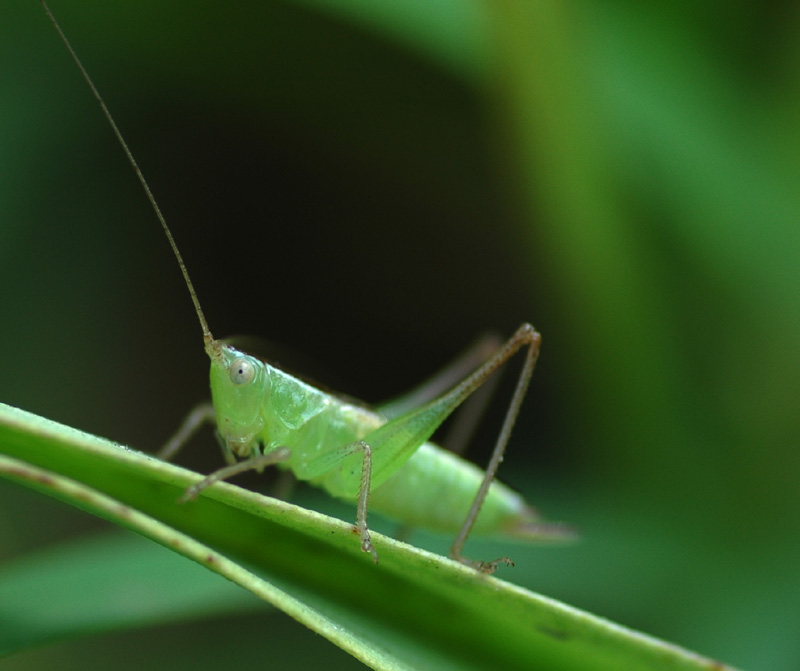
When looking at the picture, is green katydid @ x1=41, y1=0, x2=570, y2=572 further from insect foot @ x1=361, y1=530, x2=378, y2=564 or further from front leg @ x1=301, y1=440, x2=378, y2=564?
insect foot @ x1=361, y1=530, x2=378, y2=564

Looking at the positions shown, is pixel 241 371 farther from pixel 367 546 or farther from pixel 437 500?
pixel 367 546

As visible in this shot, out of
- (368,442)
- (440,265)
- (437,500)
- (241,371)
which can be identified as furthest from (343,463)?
(440,265)

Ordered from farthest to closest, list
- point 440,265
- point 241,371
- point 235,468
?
point 440,265, point 241,371, point 235,468

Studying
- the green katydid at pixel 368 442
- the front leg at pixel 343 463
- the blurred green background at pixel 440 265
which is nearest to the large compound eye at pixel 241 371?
the green katydid at pixel 368 442

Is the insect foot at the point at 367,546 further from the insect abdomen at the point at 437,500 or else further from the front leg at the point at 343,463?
the insect abdomen at the point at 437,500

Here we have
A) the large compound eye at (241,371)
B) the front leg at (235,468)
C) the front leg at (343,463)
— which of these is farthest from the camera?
the large compound eye at (241,371)

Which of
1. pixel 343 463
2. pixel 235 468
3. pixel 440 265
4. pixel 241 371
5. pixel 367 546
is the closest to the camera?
pixel 367 546

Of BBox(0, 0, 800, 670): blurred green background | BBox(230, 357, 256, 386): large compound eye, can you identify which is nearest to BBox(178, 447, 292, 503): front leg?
BBox(230, 357, 256, 386): large compound eye

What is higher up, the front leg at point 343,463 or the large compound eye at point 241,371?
the large compound eye at point 241,371
